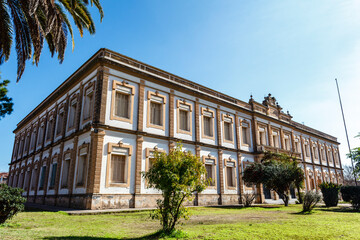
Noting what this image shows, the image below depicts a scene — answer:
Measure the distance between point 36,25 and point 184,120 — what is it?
13453mm

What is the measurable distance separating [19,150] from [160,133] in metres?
22.9

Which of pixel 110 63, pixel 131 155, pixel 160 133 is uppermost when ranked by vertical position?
pixel 110 63

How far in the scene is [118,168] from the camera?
16156 mm

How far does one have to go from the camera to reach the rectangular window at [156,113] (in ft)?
62.0

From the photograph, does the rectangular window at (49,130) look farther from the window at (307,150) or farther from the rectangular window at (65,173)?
the window at (307,150)

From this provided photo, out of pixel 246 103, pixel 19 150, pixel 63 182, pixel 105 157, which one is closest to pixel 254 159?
pixel 246 103

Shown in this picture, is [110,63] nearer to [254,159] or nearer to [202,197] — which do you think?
[202,197]

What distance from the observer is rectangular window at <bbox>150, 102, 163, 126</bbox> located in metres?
18.9

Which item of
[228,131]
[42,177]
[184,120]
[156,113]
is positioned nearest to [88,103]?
[156,113]

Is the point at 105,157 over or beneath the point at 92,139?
beneath

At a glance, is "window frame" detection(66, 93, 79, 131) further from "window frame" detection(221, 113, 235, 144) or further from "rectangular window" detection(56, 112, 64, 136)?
"window frame" detection(221, 113, 235, 144)

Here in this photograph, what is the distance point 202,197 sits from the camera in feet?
64.6

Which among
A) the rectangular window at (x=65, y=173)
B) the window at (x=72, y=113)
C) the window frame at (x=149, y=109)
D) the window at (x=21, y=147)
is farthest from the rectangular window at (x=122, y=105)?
the window at (x=21, y=147)

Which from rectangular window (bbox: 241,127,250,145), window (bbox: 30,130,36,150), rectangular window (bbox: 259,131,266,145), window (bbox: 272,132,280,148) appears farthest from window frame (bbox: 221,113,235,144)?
window (bbox: 30,130,36,150)
